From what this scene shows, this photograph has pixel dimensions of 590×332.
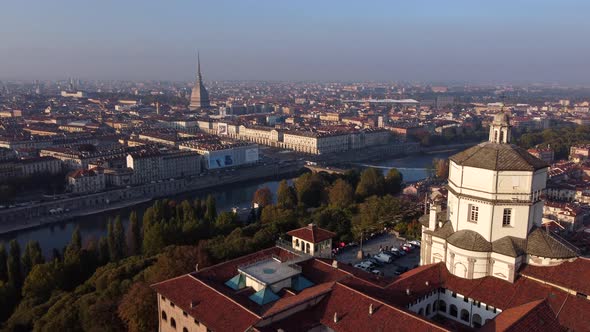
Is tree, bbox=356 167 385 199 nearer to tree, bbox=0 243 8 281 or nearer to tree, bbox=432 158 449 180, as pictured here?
tree, bbox=432 158 449 180

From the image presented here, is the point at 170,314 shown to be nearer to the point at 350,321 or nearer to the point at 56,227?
the point at 350,321

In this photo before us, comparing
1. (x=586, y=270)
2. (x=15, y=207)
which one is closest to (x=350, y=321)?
(x=586, y=270)

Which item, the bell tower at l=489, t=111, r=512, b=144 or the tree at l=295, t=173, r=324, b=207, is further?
the tree at l=295, t=173, r=324, b=207

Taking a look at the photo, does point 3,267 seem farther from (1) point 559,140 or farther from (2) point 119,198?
(1) point 559,140

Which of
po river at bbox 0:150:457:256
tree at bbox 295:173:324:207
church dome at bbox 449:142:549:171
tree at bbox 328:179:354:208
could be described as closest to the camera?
church dome at bbox 449:142:549:171

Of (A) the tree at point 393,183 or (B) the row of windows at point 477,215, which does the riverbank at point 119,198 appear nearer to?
(A) the tree at point 393,183

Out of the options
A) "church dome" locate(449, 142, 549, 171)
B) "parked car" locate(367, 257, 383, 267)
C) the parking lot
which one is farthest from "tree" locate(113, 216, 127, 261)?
"church dome" locate(449, 142, 549, 171)
